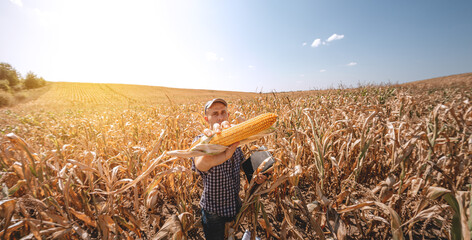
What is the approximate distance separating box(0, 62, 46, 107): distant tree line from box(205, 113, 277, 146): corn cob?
5360 centimetres

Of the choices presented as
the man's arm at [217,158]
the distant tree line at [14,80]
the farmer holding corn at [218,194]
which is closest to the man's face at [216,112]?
the farmer holding corn at [218,194]

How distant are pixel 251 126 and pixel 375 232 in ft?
6.67

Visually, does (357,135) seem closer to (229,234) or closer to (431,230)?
(431,230)

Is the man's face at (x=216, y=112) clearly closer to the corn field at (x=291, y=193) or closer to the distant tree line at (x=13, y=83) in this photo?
the corn field at (x=291, y=193)

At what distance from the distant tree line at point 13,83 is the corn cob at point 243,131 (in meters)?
53.6

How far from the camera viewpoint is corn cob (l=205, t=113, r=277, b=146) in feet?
4.49

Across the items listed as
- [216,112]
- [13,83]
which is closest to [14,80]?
[13,83]

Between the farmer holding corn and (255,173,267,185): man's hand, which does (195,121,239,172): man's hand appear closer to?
the farmer holding corn

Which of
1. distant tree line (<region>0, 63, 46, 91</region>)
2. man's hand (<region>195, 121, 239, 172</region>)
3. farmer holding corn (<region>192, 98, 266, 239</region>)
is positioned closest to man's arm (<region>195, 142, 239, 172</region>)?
man's hand (<region>195, 121, 239, 172</region>)

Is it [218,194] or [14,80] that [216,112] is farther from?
[14,80]

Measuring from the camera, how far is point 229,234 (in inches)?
69.4

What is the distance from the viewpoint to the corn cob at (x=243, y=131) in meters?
1.37

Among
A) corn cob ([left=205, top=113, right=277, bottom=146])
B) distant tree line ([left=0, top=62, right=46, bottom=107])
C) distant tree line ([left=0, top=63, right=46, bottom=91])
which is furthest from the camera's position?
distant tree line ([left=0, top=63, right=46, bottom=91])

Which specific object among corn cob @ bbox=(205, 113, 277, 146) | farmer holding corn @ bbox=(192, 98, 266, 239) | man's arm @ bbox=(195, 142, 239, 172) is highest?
corn cob @ bbox=(205, 113, 277, 146)
